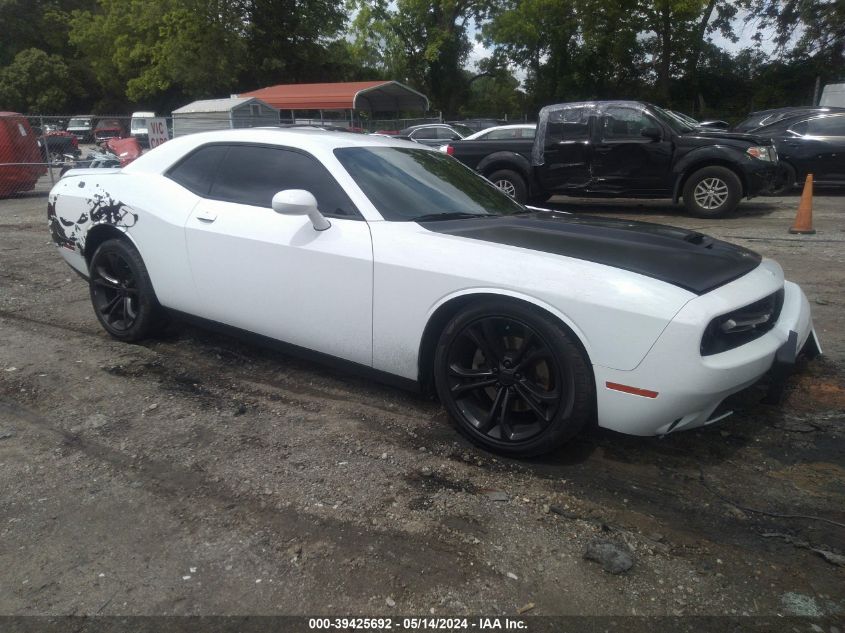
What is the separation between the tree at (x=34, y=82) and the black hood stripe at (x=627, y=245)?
53834mm

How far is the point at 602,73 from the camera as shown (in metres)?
36.8

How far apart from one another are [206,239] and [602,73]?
122ft

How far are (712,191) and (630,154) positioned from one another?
1.35 m

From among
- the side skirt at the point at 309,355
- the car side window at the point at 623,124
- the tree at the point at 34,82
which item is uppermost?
the tree at the point at 34,82

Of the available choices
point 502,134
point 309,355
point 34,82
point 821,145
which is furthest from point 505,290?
point 34,82

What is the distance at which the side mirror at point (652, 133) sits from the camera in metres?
10.2

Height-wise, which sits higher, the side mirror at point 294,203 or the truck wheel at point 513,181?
the side mirror at point 294,203

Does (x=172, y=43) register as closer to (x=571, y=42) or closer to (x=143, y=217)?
(x=571, y=42)

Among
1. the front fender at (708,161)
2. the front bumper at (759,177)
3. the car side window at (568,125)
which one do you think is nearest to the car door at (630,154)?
the front fender at (708,161)

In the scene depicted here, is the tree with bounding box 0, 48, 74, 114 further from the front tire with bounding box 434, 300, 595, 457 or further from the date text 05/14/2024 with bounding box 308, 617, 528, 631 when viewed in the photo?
the date text 05/14/2024 with bounding box 308, 617, 528, 631

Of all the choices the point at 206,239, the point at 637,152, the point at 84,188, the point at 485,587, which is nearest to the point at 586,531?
the point at 485,587

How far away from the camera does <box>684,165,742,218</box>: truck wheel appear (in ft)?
32.6

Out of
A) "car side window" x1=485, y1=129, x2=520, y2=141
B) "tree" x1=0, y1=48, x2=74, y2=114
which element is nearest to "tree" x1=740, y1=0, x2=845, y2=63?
"car side window" x1=485, y1=129, x2=520, y2=141

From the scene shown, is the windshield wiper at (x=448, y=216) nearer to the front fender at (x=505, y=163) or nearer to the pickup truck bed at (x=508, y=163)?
the pickup truck bed at (x=508, y=163)
